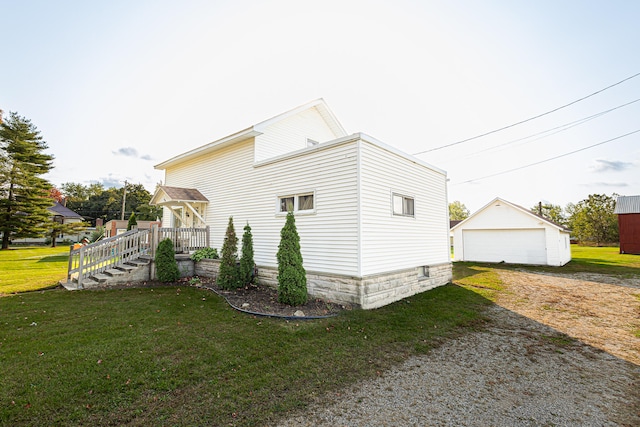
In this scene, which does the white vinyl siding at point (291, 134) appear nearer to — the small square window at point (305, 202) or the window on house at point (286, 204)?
the window on house at point (286, 204)

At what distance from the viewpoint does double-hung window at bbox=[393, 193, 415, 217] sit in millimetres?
8258

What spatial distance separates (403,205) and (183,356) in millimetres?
7010

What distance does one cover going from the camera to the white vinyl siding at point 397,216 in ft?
22.9

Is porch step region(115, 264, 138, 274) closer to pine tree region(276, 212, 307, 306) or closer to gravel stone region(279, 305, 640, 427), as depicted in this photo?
pine tree region(276, 212, 307, 306)

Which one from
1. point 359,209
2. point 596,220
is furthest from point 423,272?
point 596,220

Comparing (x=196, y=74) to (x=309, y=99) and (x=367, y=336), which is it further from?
(x=367, y=336)

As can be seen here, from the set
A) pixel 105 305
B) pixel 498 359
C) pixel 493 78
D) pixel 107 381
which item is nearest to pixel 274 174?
pixel 105 305

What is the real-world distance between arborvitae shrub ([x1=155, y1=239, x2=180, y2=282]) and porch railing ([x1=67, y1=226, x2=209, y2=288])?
24.5 inches

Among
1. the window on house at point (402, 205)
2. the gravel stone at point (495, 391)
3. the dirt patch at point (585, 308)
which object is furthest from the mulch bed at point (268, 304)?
the dirt patch at point (585, 308)

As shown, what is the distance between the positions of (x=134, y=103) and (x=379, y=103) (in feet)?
36.8

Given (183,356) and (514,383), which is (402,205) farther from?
(183,356)

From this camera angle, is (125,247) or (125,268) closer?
(125,268)

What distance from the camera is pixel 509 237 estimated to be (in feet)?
59.8

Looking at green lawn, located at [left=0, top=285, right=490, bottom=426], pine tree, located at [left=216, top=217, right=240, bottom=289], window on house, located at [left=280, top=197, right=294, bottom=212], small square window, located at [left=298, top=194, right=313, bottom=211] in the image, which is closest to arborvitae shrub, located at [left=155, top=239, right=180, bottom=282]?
green lawn, located at [left=0, top=285, right=490, bottom=426]
